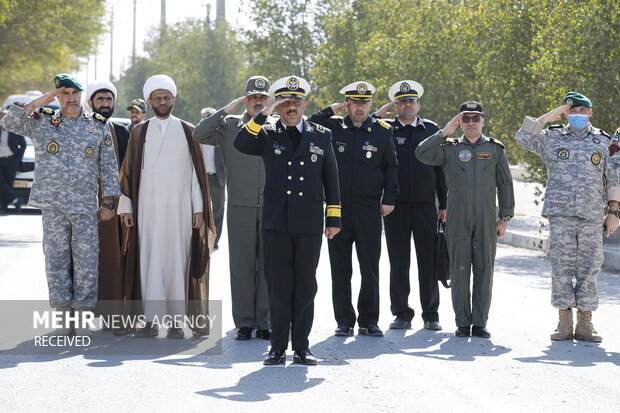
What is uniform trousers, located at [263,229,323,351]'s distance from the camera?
796 centimetres

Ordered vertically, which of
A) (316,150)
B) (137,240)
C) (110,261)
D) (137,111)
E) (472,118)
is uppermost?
(137,111)

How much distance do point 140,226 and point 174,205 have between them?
1.09 ft

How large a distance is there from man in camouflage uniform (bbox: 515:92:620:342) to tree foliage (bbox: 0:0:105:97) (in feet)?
68.3

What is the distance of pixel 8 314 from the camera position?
33.2 ft

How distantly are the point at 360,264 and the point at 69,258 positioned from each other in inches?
94.5

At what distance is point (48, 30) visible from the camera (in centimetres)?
Answer: 3225

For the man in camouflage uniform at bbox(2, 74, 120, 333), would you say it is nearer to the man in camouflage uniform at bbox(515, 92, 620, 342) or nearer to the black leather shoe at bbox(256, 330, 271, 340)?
the black leather shoe at bbox(256, 330, 271, 340)

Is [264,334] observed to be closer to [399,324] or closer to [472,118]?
[399,324]

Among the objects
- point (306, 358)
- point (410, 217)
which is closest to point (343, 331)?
point (410, 217)

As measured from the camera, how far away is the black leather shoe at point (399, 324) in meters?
9.87

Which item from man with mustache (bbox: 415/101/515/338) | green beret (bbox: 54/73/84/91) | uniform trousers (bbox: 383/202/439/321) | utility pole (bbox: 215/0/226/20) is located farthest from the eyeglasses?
utility pole (bbox: 215/0/226/20)

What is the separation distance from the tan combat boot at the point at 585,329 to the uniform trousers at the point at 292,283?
8.36 ft

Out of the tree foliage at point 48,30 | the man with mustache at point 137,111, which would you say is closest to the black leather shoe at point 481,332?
the man with mustache at point 137,111

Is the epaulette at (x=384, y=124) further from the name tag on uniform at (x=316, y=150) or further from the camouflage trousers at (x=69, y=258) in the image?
the camouflage trousers at (x=69, y=258)
